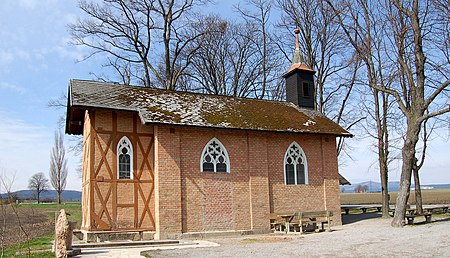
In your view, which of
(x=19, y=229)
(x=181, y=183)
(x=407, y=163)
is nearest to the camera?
(x=181, y=183)

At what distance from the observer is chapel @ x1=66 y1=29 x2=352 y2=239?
17250 mm

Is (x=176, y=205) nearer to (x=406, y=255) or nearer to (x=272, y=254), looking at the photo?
(x=272, y=254)

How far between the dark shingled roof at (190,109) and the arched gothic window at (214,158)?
981 mm

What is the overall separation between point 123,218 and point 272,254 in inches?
294

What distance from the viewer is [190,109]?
19.6 m

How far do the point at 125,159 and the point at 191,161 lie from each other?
2.65 m

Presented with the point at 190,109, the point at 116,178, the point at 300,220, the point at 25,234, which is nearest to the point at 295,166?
the point at 300,220

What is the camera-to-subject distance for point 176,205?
1755cm

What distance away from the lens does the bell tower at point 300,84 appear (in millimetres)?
24828

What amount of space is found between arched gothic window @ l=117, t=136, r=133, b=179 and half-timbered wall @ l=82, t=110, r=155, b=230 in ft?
0.46

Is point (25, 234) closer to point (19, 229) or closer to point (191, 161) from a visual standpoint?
point (191, 161)

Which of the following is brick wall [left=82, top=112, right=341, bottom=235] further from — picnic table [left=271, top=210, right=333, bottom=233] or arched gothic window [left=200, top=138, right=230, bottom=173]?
picnic table [left=271, top=210, right=333, bottom=233]

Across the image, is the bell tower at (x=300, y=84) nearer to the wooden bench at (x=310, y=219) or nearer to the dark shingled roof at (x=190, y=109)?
the dark shingled roof at (x=190, y=109)

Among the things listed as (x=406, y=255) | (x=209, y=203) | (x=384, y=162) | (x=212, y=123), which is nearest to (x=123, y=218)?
(x=209, y=203)
